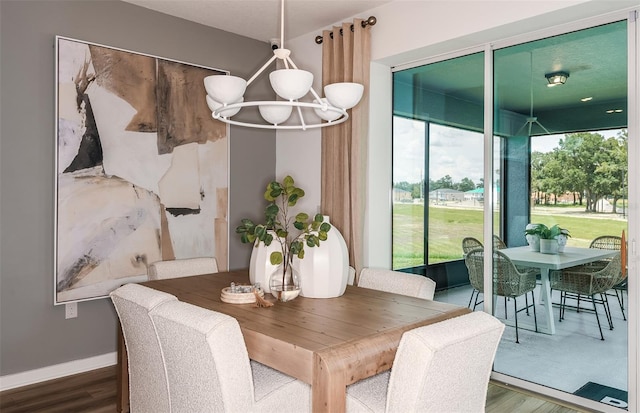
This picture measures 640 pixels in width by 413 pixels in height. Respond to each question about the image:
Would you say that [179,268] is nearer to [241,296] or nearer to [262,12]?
[241,296]

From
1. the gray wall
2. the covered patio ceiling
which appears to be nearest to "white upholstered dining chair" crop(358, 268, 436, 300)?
the covered patio ceiling

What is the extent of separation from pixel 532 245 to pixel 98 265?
2.94 metres

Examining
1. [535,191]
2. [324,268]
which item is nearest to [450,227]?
[535,191]

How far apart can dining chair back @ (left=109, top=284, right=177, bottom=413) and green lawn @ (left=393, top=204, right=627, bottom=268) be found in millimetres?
2211

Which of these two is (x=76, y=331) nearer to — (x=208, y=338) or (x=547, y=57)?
(x=208, y=338)

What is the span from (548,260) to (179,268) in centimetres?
235

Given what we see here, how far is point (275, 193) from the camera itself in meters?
2.36

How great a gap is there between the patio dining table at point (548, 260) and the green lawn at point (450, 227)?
0.06 metres

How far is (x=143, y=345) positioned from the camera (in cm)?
206

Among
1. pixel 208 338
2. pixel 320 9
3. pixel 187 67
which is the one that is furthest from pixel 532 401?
pixel 187 67

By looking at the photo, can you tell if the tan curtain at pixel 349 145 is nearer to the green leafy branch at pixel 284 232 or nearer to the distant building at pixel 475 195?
the distant building at pixel 475 195

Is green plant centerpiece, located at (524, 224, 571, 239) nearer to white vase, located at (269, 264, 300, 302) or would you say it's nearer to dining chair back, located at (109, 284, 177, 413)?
white vase, located at (269, 264, 300, 302)

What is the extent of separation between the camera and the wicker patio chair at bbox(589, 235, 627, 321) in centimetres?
269

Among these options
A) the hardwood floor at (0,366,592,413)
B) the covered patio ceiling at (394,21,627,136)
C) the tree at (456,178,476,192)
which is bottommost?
the hardwood floor at (0,366,592,413)
